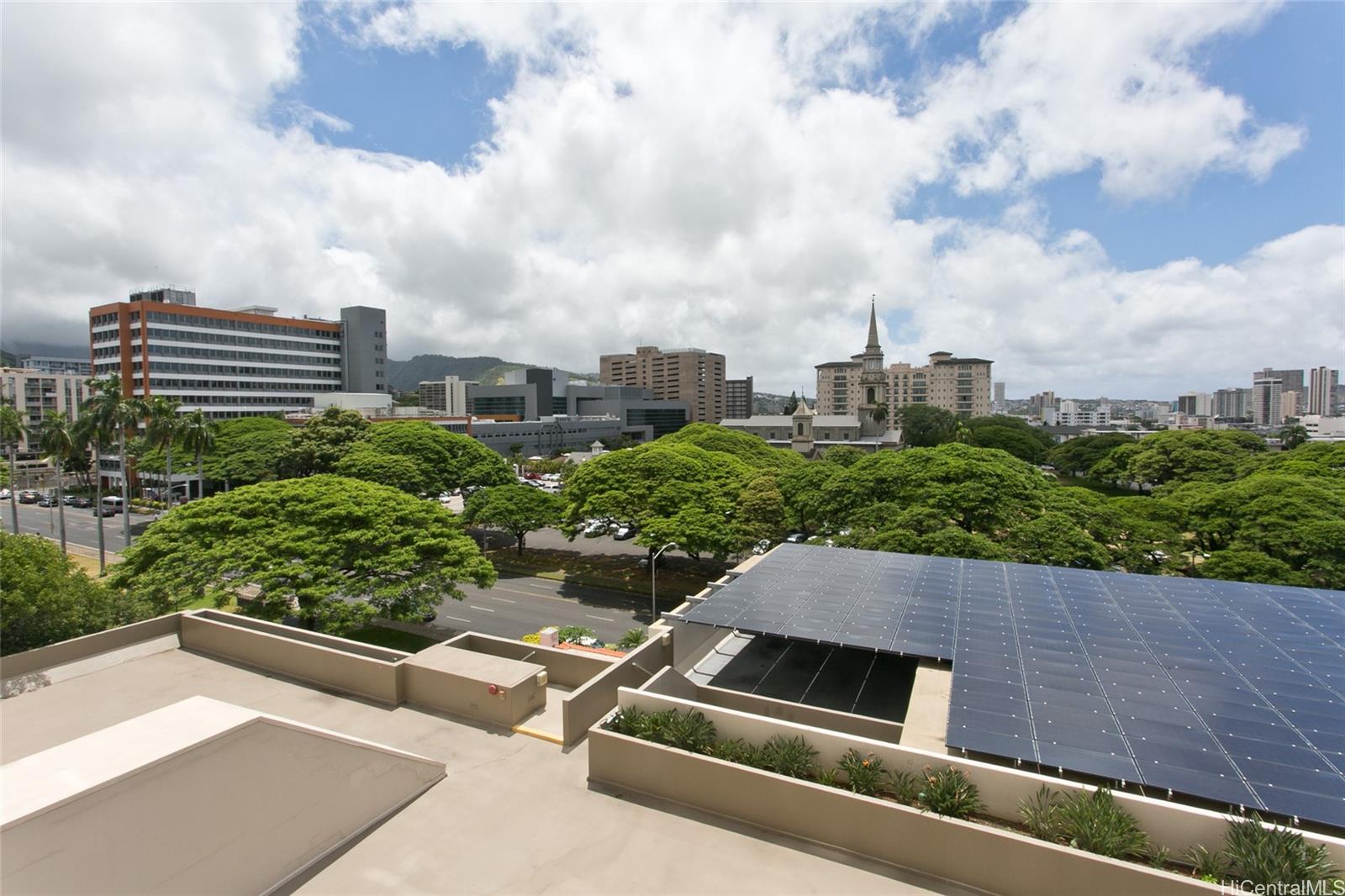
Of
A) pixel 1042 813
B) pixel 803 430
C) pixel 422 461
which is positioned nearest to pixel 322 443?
pixel 422 461

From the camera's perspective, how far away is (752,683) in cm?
1662

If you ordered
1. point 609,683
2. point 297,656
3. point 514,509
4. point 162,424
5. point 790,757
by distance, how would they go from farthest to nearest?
point 162,424 < point 514,509 < point 297,656 < point 609,683 < point 790,757

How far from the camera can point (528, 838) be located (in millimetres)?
10211

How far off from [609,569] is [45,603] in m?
28.1

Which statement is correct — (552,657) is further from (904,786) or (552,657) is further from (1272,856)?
(1272,856)

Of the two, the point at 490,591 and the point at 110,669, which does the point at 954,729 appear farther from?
the point at 490,591

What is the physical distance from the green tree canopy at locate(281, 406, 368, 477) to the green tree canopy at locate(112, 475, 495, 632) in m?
29.7

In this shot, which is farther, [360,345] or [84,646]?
[360,345]

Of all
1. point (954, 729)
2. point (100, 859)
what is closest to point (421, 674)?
point (100, 859)

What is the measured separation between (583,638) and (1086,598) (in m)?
17.3

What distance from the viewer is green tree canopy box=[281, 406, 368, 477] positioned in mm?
55344

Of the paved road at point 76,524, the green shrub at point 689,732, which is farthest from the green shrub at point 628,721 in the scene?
the paved road at point 76,524

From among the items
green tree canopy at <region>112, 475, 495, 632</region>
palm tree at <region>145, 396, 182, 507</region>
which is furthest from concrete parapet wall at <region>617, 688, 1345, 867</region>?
palm tree at <region>145, 396, 182, 507</region>

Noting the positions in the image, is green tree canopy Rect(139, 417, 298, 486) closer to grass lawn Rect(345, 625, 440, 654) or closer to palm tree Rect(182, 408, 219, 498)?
palm tree Rect(182, 408, 219, 498)
